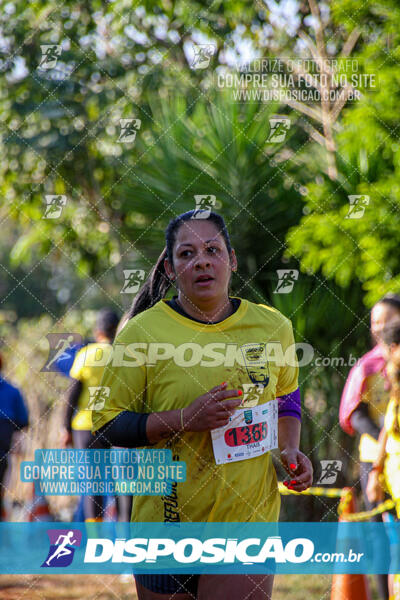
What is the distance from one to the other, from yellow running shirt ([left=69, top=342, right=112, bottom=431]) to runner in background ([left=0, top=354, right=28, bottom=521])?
0.34 metres

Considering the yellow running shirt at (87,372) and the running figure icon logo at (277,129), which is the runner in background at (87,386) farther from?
the running figure icon logo at (277,129)

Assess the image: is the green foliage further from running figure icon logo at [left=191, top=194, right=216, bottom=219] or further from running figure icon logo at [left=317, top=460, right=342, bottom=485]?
running figure icon logo at [left=317, top=460, right=342, bottom=485]

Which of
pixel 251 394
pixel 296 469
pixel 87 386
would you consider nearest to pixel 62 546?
pixel 87 386

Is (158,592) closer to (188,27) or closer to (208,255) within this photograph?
(208,255)

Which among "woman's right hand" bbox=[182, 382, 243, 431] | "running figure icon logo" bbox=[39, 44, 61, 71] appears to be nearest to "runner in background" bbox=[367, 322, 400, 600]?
"woman's right hand" bbox=[182, 382, 243, 431]

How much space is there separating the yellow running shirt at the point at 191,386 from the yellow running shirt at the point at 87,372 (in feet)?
6.62

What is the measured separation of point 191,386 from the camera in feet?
7.14

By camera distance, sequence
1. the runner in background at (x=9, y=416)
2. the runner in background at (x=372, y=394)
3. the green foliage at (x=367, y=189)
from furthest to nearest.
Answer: the runner in background at (x=9, y=416) < the green foliage at (x=367, y=189) < the runner in background at (x=372, y=394)

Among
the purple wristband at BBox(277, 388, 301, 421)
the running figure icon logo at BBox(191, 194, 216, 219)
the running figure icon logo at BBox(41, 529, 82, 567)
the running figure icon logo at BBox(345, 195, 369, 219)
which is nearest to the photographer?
the running figure icon logo at BBox(191, 194, 216, 219)

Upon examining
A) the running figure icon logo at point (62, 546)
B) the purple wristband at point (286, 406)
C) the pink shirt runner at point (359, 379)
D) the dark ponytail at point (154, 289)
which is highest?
the dark ponytail at point (154, 289)

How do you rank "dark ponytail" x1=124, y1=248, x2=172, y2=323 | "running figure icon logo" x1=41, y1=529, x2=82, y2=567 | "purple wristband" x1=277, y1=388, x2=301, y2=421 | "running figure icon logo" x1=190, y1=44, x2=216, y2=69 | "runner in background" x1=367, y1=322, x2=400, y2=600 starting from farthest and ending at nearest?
"running figure icon logo" x1=190, y1=44, x2=216, y2=69 < "running figure icon logo" x1=41, y1=529, x2=82, y2=567 < "runner in background" x1=367, y1=322, x2=400, y2=600 < "dark ponytail" x1=124, y1=248, x2=172, y2=323 < "purple wristband" x1=277, y1=388, x2=301, y2=421

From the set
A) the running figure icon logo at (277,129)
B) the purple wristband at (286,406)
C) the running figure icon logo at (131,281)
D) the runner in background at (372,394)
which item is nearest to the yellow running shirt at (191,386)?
the purple wristband at (286,406)

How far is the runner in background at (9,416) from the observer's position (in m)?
4.39

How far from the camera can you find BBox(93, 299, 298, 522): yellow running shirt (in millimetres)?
2162
